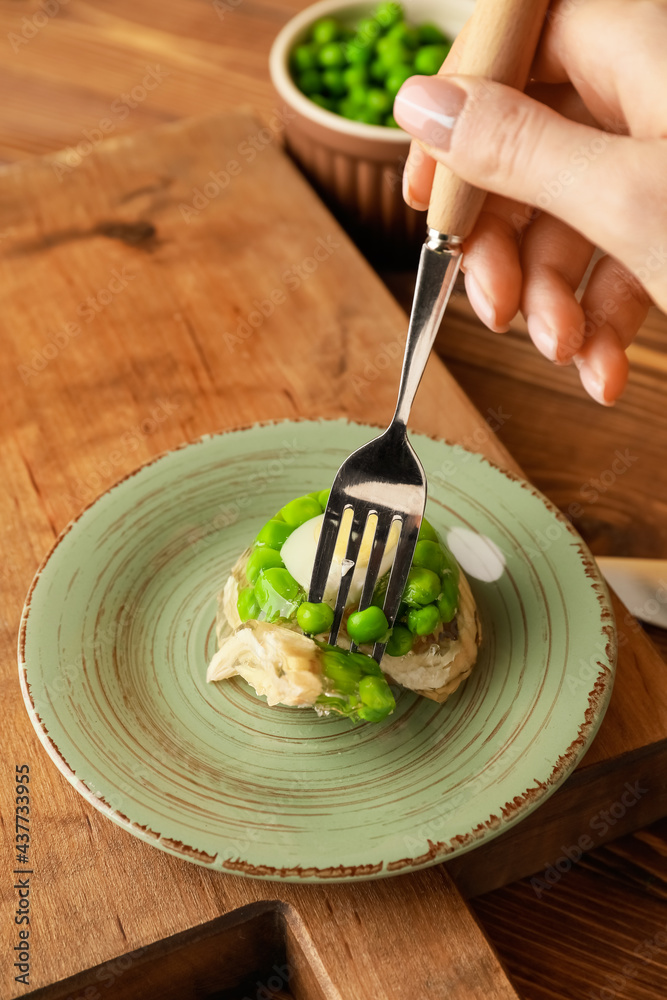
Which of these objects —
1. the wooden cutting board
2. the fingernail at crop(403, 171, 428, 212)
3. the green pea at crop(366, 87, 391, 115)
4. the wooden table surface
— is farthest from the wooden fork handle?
the green pea at crop(366, 87, 391, 115)

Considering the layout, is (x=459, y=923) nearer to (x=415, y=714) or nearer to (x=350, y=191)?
(x=415, y=714)

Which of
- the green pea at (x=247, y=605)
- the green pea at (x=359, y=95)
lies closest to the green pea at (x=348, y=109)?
the green pea at (x=359, y=95)

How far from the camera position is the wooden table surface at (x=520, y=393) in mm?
1080

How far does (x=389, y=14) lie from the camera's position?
1.88 metres

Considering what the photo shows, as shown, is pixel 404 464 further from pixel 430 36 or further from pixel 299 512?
pixel 430 36

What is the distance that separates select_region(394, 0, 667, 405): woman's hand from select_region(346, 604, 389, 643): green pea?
1.27 ft

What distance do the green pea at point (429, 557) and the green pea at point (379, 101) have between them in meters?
1.08

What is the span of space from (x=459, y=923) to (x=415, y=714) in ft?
0.70

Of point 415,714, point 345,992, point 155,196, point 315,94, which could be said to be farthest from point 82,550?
point 315,94

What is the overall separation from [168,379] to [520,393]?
620 millimetres

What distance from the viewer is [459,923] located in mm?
913

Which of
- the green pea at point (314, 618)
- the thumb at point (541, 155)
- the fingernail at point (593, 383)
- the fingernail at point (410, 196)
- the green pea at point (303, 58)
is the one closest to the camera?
the thumb at point (541, 155)

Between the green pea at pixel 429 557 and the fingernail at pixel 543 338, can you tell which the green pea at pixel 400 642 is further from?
the fingernail at pixel 543 338

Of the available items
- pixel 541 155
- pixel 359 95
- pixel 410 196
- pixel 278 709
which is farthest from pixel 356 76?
pixel 278 709
